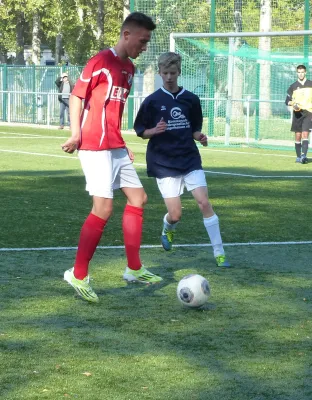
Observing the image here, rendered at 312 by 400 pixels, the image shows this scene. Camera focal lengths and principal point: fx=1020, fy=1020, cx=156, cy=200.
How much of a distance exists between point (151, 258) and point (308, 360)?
3488 millimetres

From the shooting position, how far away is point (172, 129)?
8.45 metres

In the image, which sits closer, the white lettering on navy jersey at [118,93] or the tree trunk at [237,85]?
the white lettering on navy jersey at [118,93]

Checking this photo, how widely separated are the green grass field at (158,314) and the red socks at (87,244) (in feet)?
0.72

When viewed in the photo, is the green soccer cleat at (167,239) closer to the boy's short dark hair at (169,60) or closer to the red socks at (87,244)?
the boy's short dark hair at (169,60)

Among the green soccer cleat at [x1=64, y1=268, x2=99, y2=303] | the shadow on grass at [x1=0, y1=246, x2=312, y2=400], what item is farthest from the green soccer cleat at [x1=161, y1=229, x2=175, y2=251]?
the green soccer cleat at [x1=64, y1=268, x2=99, y2=303]

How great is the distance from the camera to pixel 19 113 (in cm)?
3925

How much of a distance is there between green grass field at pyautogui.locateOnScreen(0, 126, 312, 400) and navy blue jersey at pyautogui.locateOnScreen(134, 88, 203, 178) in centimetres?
81

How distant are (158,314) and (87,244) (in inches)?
31.0

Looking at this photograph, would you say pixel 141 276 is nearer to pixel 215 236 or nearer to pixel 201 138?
pixel 215 236

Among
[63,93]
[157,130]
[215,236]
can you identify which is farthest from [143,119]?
[63,93]

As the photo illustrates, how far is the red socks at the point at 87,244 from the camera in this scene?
694cm

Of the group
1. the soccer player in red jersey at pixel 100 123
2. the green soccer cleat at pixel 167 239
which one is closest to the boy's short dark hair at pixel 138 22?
the soccer player in red jersey at pixel 100 123

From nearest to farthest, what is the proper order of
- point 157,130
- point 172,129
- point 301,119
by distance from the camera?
point 157,130 → point 172,129 → point 301,119

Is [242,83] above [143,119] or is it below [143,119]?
above
